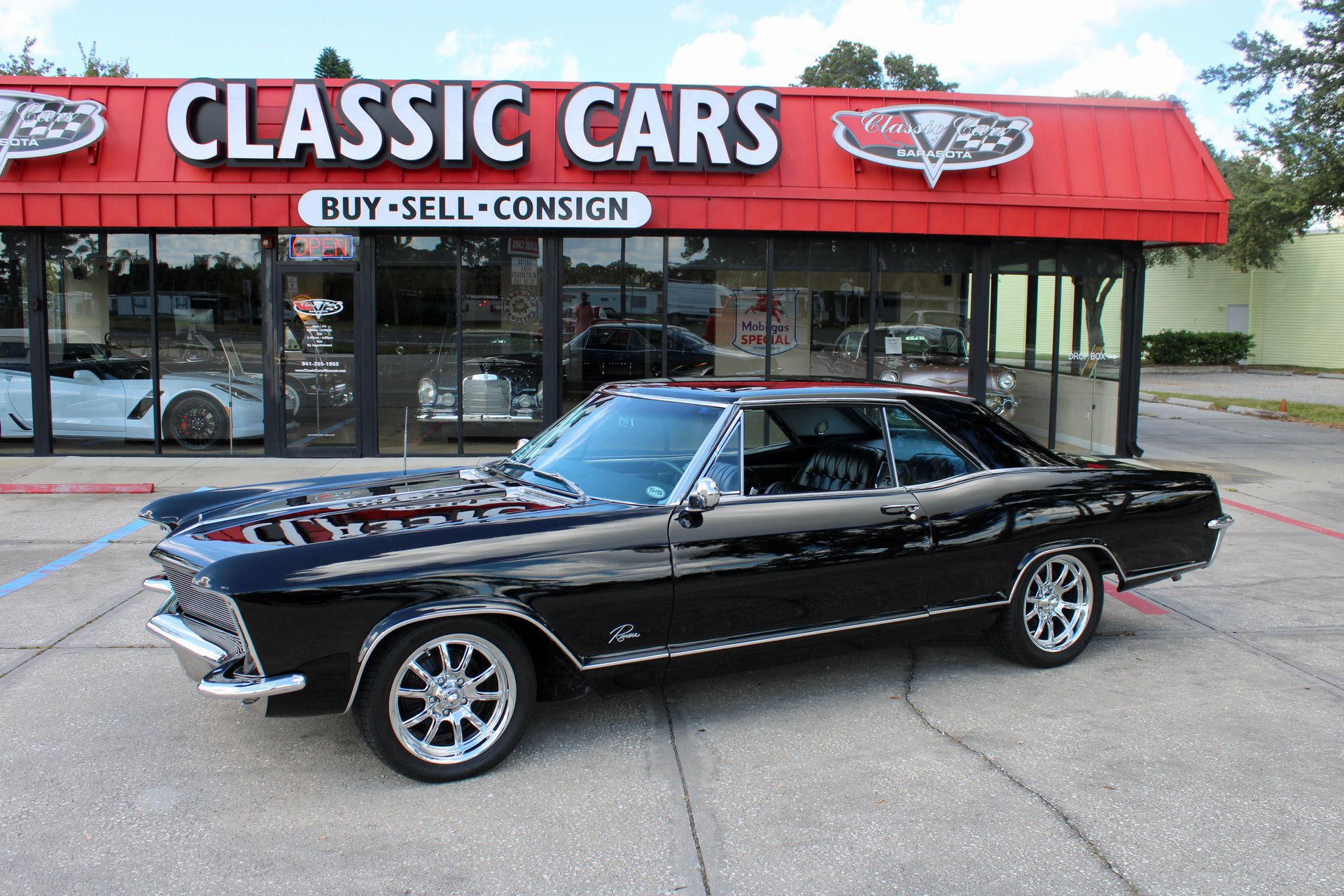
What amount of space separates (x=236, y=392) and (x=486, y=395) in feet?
10.3

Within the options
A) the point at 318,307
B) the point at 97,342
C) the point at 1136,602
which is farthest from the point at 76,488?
the point at 1136,602

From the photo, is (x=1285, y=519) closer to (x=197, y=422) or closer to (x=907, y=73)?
(x=197, y=422)

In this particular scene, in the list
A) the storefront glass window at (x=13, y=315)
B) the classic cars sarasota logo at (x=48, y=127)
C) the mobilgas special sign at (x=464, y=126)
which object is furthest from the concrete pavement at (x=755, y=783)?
the storefront glass window at (x=13, y=315)

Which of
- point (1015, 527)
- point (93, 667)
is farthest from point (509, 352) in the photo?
point (1015, 527)

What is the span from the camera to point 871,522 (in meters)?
4.48

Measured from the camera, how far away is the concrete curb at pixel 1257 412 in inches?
750

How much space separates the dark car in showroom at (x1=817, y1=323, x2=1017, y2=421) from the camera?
13.3 meters

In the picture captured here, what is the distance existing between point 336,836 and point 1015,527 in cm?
323

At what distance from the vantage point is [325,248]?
41.1 ft

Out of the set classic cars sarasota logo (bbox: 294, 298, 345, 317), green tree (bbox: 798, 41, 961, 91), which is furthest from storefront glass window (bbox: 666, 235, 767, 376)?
green tree (bbox: 798, 41, 961, 91)

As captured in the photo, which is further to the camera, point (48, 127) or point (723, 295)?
point (723, 295)

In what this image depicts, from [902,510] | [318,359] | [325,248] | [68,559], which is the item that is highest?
[325,248]

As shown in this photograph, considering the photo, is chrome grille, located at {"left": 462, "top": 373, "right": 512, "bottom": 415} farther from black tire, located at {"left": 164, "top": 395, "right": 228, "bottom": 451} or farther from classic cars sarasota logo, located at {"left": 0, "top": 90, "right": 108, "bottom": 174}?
classic cars sarasota logo, located at {"left": 0, "top": 90, "right": 108, "bottom": 174}

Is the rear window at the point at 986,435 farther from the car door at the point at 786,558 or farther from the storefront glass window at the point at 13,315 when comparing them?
the storefront glass window at the point at 13,315
